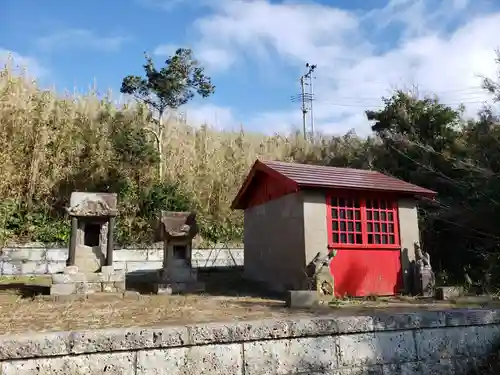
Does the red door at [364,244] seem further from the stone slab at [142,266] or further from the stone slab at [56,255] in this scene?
the stone slab at [56,255]

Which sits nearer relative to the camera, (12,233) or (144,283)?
(144,283)

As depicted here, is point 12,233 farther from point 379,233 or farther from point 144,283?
point 379,233

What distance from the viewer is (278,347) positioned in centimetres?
392

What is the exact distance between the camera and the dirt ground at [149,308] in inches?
215

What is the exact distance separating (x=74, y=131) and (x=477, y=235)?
47.1 feet

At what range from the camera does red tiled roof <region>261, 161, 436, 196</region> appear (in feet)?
33.1

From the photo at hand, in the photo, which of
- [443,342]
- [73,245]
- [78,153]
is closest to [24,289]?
[73,245]

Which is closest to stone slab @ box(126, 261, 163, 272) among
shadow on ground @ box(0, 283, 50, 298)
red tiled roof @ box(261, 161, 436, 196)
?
shadow on ground @ box(0, 283, 50, 298)

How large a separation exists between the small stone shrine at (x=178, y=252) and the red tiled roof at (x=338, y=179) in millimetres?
2811

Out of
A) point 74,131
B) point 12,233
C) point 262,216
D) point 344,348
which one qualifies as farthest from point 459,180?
point 12,233

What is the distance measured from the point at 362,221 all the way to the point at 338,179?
48.1 inches

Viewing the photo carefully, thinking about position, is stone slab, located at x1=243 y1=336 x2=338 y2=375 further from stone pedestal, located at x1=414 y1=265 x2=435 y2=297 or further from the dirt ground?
stone pedestal, located at x1=414 y1=265 x2=435 y2=297

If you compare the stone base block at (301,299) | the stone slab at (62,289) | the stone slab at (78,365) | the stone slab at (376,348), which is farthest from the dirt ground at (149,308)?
the stone slab at (376,348)

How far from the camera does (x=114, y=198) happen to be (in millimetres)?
11047
